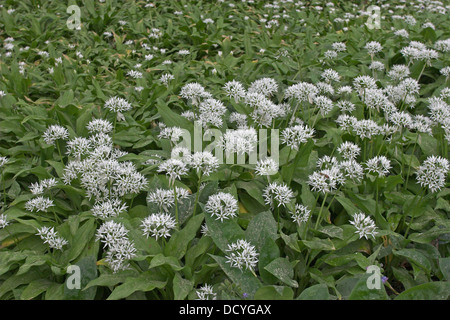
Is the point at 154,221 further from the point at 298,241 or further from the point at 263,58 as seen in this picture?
the point at 263,58

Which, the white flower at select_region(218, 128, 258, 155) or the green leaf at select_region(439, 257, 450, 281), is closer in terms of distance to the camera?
the green leaf at select_region(439, 257, 450, 281)

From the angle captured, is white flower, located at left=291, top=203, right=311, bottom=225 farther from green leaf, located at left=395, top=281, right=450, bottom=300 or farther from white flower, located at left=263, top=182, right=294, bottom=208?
green leaf, located at left=395, top=281, right=450, bottom=300

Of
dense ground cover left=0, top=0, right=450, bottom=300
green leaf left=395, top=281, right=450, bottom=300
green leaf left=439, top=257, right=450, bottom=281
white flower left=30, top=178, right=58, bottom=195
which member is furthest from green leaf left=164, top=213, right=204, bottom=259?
green leaf left=439, top=257, right=450, bottom=281

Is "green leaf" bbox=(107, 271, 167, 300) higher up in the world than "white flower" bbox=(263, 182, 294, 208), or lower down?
lower down

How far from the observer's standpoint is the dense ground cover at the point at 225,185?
248cm

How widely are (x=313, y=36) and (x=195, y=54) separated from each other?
2184 millimetres

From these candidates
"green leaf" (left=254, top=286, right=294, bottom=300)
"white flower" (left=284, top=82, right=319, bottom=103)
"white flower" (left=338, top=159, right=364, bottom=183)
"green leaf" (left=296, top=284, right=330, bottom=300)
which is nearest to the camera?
"green leaf" (left=254, top=286, right=294, bottom=300)

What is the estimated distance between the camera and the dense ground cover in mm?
2482

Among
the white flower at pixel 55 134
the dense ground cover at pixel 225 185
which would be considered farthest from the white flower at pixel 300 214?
the white flower at pixel 55 134

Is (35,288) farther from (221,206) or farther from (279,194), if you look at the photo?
(279,194)

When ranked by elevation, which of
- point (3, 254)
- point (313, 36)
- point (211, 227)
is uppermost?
point (211, 227)

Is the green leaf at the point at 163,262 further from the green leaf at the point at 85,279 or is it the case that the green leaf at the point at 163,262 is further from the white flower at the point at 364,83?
the white flower at the point at 364,83
